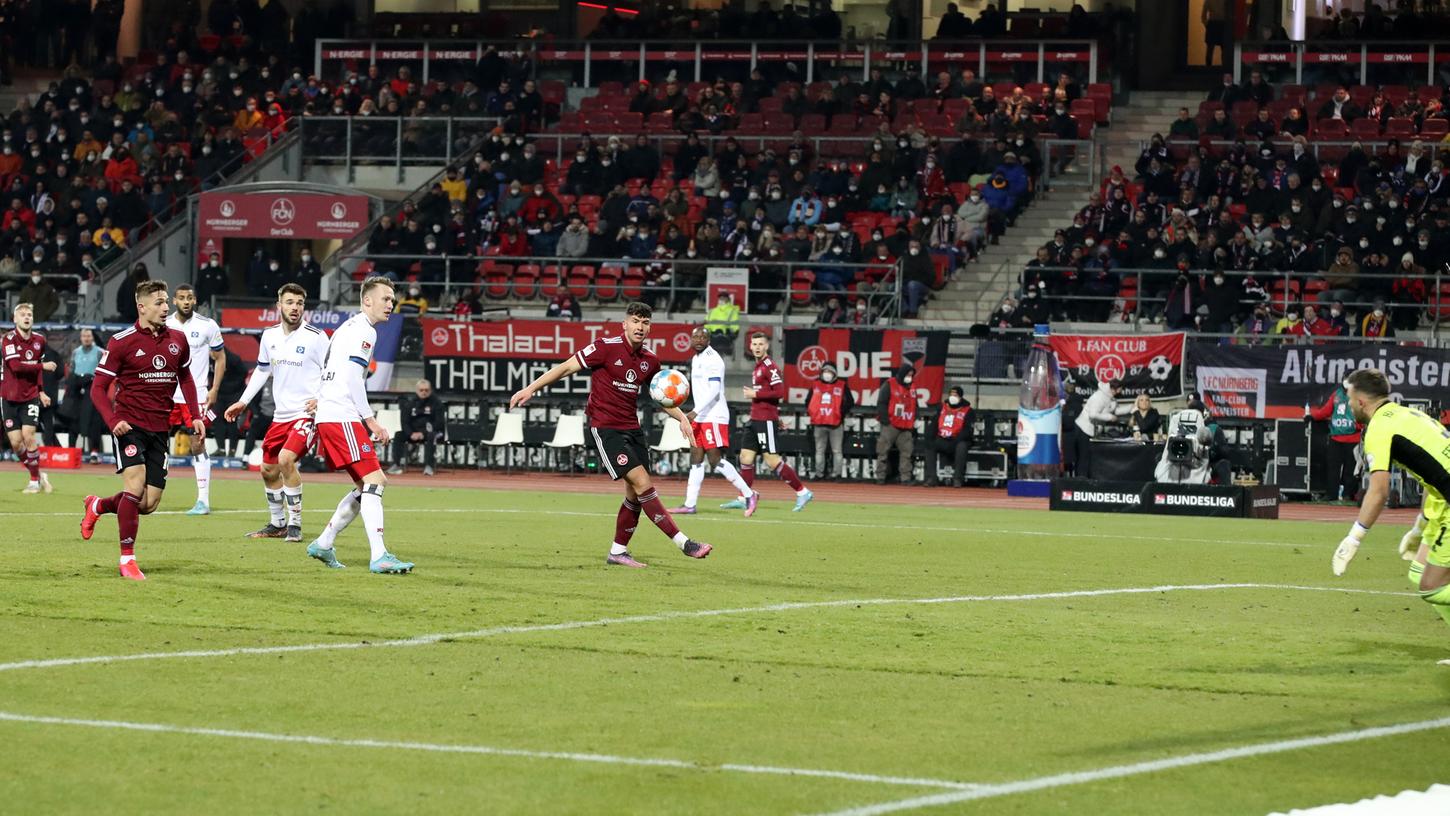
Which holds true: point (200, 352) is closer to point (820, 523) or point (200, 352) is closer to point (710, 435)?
point (710, 435)

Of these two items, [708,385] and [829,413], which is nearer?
[708,385]

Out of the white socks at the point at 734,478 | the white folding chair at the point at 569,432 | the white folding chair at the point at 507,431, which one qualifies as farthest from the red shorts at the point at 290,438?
the white folding chair at the point at 507,431

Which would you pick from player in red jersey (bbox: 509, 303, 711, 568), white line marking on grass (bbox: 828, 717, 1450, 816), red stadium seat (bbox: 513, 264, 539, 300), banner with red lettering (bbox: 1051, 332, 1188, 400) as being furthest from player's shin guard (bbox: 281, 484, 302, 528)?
red stadium seat (bbox: 513, 264, 539, 300)

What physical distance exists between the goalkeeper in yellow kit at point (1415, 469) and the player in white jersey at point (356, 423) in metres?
7.09

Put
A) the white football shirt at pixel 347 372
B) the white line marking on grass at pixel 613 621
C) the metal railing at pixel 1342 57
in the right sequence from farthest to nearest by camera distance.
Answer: the metal railing at pixel 1342 57 < the white football shirt at pixel 347 372 < the white line marking on grass at pixel 613 621

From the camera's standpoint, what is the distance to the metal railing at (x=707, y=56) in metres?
45.8

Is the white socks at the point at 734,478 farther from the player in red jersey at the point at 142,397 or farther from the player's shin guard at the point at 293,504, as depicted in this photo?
the player in red jersey at the point at 142,397

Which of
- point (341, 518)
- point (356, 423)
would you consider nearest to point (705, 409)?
point (341, 518)

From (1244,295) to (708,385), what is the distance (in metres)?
13.8

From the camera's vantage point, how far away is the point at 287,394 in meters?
18.9

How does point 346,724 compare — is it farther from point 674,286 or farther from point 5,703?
point 674,286

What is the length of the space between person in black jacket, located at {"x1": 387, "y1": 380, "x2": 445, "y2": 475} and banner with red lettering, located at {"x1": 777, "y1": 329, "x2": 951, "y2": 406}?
6189 mm

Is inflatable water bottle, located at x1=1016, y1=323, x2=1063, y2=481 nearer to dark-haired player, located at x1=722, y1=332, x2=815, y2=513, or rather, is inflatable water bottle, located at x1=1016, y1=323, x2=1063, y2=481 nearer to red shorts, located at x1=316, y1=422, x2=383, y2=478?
dark-haired player, located at x1=722, y1=332, x2=815, y2=513

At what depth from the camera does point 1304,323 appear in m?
33.2
